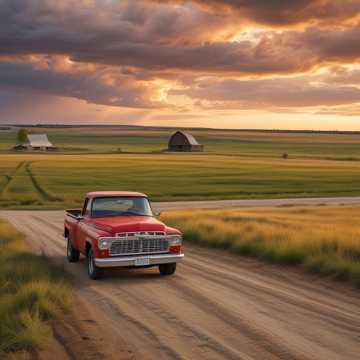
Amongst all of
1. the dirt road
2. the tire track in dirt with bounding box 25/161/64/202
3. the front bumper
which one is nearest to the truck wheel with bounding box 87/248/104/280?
the dirt road

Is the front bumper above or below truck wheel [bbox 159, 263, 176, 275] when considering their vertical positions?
above

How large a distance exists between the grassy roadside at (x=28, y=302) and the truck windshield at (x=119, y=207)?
6.20 feet

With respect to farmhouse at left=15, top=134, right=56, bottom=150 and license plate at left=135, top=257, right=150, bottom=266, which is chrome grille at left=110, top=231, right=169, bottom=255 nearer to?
license plate at left=135, top=257, right=150, bottom=266

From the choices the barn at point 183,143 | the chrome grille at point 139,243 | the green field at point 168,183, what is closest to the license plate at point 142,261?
the chrome grille at point 139,243

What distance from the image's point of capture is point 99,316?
10.1 metres

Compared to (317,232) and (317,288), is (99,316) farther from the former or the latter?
(317,232)

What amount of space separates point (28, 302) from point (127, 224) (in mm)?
3814

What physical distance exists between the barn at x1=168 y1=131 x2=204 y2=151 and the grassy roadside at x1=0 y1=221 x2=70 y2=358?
14882 centimetres

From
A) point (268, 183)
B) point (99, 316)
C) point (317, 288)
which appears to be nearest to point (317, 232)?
point (317, 288)

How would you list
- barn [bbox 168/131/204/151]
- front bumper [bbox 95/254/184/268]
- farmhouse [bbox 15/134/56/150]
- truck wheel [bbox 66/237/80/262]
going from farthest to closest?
farmhouse [bbox 15/134/56/150] < barn [bbox 168/131/204/151] < truck wheel [bbox 66/237/80/262] < front bumper [bbox 95/254/184/268]

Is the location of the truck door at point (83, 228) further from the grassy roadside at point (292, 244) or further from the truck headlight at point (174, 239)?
the grassy roadside at point (292, 244)

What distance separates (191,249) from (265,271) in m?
4.66

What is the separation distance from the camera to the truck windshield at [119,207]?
14703 mm

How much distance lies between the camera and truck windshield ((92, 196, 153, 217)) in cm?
1470
